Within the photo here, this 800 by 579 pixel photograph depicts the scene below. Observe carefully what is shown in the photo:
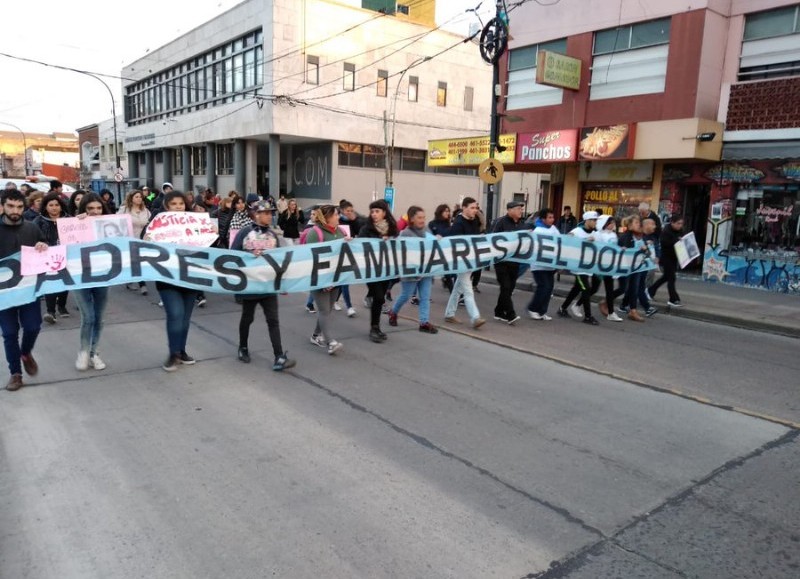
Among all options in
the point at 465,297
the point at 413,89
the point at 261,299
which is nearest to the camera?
the point at 261,299

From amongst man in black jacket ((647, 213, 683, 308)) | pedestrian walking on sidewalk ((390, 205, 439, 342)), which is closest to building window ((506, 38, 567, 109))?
man in black jacket ((647, 213, 683, 308))

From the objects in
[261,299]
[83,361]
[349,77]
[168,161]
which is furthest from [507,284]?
[168,161]

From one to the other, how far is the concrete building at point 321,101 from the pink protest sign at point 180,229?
26.1m

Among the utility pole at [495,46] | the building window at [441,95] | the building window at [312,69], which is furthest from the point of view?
the building window at [441,95]

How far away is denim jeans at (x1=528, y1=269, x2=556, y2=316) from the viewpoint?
9500 mm

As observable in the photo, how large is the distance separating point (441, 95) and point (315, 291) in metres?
34.9

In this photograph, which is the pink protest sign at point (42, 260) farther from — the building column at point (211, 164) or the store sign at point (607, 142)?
the building column at point (211, 164)

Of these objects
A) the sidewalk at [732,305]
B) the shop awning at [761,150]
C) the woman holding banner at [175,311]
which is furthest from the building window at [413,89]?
the woman holding banner at [175,311]

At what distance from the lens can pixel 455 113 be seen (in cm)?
4016

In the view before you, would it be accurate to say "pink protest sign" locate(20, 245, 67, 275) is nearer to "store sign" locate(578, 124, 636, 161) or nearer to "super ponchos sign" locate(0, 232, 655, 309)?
"super ponchos sign" locate(0, 232, 655, 309)

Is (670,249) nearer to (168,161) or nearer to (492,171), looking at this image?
(492,171)

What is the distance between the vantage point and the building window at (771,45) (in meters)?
12.8

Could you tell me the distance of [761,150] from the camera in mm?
12953

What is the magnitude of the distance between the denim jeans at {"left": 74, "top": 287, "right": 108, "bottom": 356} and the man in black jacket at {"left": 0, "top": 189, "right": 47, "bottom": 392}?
472mm
